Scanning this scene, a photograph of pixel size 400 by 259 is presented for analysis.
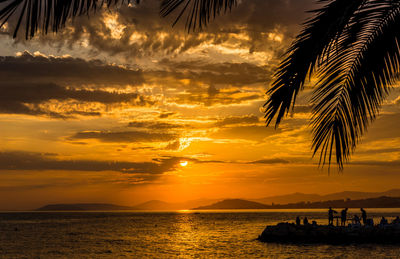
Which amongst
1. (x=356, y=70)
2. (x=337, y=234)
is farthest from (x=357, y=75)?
(x=337, y=234)

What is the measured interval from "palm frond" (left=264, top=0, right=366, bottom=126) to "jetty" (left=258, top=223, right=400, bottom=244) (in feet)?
135

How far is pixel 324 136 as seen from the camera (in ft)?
17.8

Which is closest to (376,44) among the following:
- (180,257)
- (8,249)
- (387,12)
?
(387,12)

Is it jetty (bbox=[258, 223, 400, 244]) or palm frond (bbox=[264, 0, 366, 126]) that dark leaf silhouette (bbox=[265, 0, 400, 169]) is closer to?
palm frond (bbox=[264, 0, 366, 126])

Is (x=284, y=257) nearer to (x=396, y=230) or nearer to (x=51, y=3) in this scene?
(x=396, y=230)

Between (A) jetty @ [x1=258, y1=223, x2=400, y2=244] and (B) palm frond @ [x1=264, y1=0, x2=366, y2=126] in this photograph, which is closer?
(B) palm frond @ [x1=264, y1=0, x2=366, y2=126]

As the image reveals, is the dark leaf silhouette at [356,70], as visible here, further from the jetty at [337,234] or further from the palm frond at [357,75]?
the jetty at [337,234]

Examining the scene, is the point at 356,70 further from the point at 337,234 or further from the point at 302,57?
the point at 337,234

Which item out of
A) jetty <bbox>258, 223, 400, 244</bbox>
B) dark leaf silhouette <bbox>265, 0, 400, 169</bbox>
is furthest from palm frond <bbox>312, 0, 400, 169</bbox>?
jetty <bbox>258, 223, 400, 244</bbox>

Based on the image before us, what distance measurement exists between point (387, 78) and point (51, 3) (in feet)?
14.5

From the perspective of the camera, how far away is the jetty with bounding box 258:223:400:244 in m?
41.8

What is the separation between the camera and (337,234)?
4353 centimetres

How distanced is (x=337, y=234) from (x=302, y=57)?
42668mm

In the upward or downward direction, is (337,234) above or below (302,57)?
below
